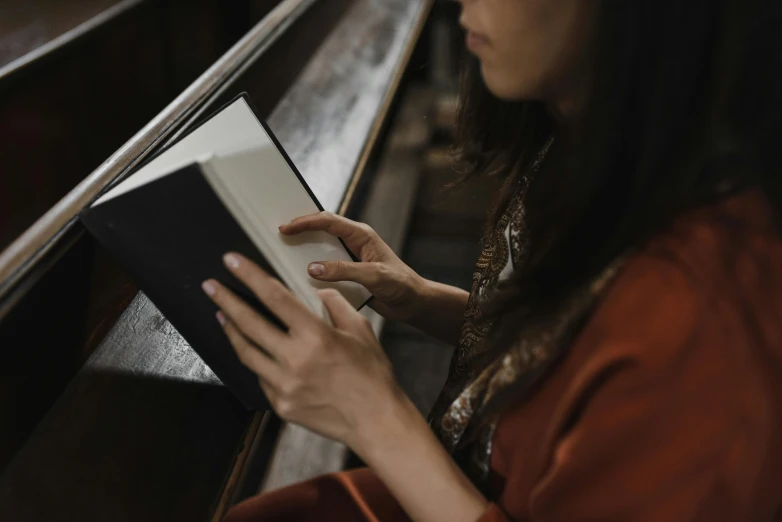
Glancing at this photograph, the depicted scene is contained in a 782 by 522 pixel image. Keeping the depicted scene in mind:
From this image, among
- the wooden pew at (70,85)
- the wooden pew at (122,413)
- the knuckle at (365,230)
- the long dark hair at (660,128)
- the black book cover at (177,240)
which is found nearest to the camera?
the long dark hair at (660,128)

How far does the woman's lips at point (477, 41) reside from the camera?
27.5 inches

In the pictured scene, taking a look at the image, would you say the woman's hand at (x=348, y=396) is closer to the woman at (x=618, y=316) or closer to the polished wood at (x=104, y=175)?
the woman at (x=618, y=316)

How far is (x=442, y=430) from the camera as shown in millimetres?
795

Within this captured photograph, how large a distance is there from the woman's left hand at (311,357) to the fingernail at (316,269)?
7 centimetres

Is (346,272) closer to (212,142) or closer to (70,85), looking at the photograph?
(212,142)

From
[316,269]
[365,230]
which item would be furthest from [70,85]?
[316,269]

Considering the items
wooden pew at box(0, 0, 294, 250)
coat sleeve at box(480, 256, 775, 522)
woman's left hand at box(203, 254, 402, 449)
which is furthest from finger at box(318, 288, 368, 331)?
wooden pew at box(0, 0, 294, 250)

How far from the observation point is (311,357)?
0.66 m

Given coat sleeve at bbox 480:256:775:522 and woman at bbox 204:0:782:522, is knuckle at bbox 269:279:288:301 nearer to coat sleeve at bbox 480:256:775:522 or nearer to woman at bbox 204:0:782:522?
woman at bbox 204:0:782:522

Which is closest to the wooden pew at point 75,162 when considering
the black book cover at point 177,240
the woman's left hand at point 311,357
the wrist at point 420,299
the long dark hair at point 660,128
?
the black book cover at point 177,240

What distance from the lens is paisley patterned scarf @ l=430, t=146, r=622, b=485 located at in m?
0.61

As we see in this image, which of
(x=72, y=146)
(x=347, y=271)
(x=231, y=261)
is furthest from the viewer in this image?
(x=72, y=146)

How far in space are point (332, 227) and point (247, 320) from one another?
0.79ft

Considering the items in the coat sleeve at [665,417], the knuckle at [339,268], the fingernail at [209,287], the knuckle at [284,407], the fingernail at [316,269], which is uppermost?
the fingernail at [209,287]
